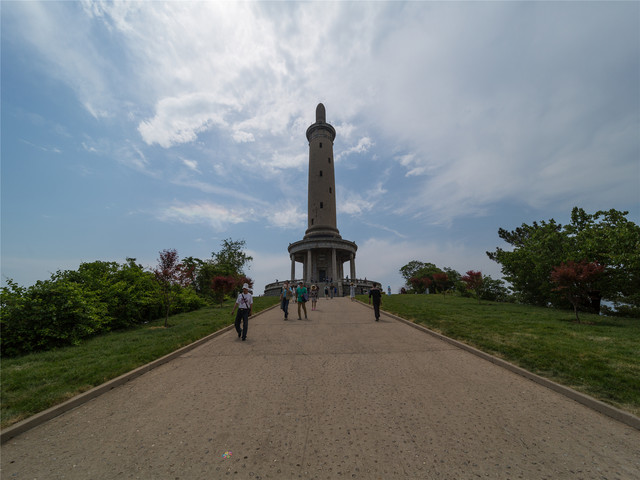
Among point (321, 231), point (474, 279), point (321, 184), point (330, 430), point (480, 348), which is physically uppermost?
point (321, 184)

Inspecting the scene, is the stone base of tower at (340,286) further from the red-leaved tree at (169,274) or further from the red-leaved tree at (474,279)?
the red-leaved tree at (169,274)

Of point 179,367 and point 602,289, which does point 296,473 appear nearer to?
point 179,367

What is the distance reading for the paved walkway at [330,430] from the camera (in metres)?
2.81

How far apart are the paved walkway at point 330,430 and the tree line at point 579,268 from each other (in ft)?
40.8

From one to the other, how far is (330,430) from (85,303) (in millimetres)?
11049

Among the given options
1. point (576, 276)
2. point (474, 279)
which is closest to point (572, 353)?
point (576, 276)

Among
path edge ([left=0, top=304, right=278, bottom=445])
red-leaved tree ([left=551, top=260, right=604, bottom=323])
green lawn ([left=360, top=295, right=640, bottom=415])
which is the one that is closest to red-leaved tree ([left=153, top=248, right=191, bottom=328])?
path edge ([left=0, top=304, right=278, bottom=445])

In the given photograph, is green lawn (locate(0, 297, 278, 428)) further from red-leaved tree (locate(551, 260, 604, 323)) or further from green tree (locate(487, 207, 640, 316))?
green tree (locate(487, 207, 640, 316))

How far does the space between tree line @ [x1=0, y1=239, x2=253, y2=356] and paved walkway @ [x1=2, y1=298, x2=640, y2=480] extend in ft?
19.2

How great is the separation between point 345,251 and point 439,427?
42524 millimetres

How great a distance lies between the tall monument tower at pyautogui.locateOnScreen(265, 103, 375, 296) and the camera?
43.7 m

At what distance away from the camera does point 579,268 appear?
42.6 ft

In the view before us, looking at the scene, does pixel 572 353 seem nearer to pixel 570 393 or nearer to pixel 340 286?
pixel 570 393

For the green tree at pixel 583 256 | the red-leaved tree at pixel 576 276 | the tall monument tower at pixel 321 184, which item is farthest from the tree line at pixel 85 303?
the tall monument tower at pixel 321 184
